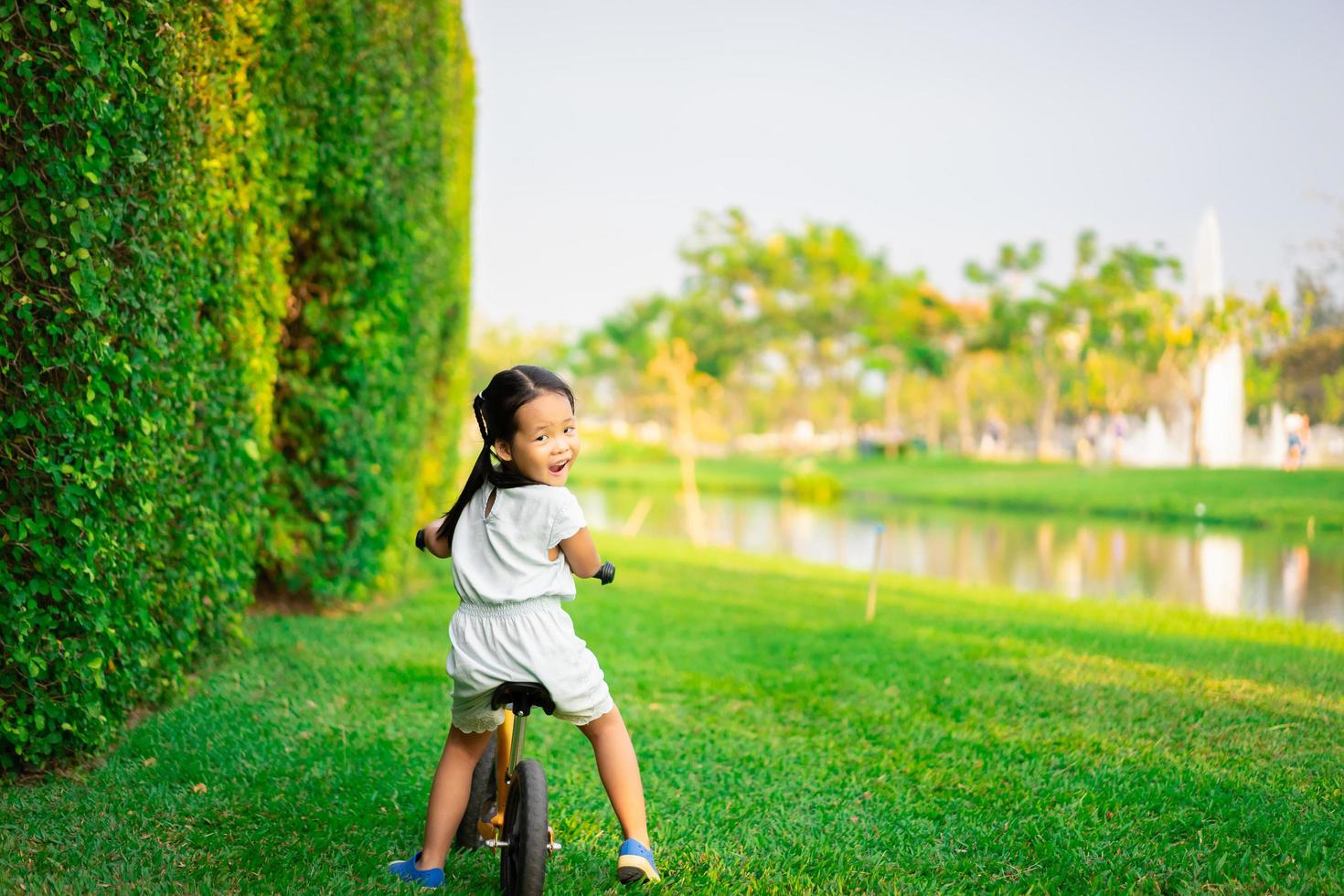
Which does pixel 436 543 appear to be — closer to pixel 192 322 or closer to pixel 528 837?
pixel 528 837

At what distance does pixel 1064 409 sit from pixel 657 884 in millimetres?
62626

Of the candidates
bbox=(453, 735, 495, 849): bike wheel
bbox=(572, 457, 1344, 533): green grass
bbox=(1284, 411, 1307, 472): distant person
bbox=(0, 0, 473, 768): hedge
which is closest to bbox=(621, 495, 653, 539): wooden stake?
bbox=(572, 457, 1344, 533): green grass

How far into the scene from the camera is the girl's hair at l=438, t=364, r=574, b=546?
10.4 feet

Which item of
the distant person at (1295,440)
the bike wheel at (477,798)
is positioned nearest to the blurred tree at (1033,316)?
the distant person at (1295,440)

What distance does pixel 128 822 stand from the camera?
3.73 meters

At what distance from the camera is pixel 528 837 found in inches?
119

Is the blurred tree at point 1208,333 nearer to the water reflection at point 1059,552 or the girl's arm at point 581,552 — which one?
the water reflection at point 1059,552

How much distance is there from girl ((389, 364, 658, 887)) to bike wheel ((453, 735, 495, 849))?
9.2 inches

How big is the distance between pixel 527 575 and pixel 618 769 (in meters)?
0.68

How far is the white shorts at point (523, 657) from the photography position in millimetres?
3078

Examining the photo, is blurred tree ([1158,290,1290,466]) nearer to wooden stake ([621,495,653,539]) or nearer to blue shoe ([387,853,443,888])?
wooden stake ([621,495,653,539])

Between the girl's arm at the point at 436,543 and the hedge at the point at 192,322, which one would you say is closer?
the girl's arm at the point at 436,543

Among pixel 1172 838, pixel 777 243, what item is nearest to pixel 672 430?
pixel 777 243

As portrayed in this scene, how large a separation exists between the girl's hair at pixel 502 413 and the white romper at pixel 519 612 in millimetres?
60
